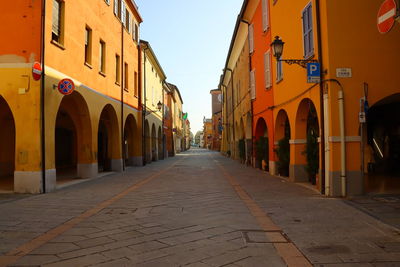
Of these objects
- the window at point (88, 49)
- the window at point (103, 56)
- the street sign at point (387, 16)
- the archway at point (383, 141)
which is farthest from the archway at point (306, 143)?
the window at point (103, 56)

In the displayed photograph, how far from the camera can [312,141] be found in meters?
9.98

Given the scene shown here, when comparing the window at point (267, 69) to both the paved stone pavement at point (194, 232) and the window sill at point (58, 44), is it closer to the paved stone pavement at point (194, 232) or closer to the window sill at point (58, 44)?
the paved stone pavement at point (194, 232)

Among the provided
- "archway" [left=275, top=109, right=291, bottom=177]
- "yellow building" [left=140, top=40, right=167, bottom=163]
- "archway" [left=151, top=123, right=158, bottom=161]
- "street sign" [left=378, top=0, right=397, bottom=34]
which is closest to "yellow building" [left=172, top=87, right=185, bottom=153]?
"yellow building" [left=140, top=40, right=167, bottom=163]

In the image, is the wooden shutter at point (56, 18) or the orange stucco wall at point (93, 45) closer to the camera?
the wooden shutter at point (56, 18)

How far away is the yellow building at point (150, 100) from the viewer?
24130mm

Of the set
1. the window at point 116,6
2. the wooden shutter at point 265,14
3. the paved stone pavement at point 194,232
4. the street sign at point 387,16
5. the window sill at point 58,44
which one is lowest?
the paved stone pavement at point 194,232

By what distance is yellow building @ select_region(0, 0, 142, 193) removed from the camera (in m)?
9.62

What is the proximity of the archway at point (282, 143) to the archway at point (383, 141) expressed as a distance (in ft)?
9.39

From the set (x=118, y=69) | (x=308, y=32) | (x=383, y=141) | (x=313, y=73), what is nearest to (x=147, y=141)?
(x=118, y=69)

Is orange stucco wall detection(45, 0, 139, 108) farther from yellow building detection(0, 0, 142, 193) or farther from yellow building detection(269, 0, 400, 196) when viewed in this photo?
yellow building detection(269, 0, 400, 196)

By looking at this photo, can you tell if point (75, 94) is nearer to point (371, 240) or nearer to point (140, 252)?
point (140, 252)

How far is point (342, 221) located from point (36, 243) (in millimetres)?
4942

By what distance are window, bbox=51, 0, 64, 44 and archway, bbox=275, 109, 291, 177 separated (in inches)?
344

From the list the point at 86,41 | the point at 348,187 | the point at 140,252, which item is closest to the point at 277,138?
the point at 348,187
